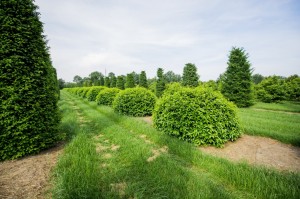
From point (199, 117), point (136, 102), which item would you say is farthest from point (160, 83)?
point (199, 117)

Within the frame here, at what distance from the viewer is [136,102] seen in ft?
39.3

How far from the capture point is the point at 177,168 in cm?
403

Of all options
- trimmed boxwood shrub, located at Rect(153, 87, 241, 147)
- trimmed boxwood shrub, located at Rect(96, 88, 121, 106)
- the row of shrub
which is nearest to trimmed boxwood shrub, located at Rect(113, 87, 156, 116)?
the row of shrub

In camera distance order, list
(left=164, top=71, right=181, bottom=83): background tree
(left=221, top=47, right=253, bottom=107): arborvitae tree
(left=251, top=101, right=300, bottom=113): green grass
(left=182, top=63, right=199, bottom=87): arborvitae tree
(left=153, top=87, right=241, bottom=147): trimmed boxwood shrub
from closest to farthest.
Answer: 1. (left=153, top=87, right=241, bottom=147): trimmed boxwood shrub
2. (left=251, top=101, right=300, bottom=113): green grass
3. (left=221, top=47, right=253, bottom=107): arborvitae tree
4. (left=182, top=63, right=199, bottom=87): arborvitae tree
5. (left=164, top=71, right=181, bottom=83): background tree

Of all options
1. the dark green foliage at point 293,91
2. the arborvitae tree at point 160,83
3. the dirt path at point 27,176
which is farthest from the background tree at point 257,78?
the dirt path at point 27,176

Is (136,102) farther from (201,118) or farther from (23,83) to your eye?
(23,83)

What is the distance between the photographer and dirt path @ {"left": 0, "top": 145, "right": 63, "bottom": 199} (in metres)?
3.17

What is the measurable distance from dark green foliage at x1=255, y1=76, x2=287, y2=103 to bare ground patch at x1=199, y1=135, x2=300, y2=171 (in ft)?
73.9

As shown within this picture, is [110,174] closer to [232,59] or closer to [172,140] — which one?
[172,140]

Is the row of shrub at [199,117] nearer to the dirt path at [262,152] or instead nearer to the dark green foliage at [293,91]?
the dirt path at [262,152]

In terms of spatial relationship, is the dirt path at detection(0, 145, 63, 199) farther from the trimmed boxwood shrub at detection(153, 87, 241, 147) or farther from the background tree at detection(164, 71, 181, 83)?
→ the background tree at detection(164, 71, 181, 83)

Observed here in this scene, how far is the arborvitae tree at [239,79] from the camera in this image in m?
19.5

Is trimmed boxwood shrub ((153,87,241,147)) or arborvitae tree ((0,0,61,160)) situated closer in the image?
arborvitae tree ((0,0,61,160))

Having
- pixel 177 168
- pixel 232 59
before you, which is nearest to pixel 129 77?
pixel 232 59
